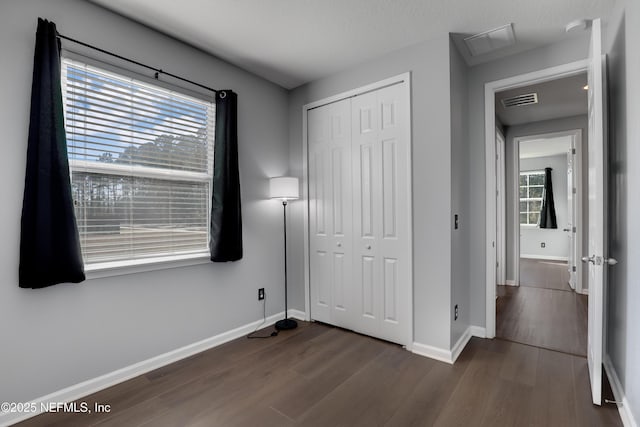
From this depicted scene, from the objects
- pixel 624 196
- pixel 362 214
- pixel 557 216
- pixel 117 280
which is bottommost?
pixel 117 280

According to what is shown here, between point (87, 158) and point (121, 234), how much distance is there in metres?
0.55

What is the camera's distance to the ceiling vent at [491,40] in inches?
95.2

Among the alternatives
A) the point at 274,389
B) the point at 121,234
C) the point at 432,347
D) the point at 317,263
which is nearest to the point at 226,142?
the point at 121,234

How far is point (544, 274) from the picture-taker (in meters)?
5.89

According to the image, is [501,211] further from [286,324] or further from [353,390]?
[353,390]

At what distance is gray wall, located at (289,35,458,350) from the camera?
2508mm

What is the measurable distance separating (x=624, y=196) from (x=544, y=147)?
5.72 m

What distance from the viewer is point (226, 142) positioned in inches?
108

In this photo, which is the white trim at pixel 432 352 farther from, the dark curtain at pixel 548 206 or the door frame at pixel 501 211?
the dark curtain at pixel 548 206

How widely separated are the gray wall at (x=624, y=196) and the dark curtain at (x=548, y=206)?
6142 millimetres

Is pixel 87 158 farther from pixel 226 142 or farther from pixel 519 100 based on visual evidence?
pixel 519 100

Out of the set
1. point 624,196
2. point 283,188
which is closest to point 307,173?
point 283,188

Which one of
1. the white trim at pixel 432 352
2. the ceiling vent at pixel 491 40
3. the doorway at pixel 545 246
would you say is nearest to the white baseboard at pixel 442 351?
the white trim at pixel 432 352

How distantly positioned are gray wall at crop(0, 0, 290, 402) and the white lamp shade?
170 mm
